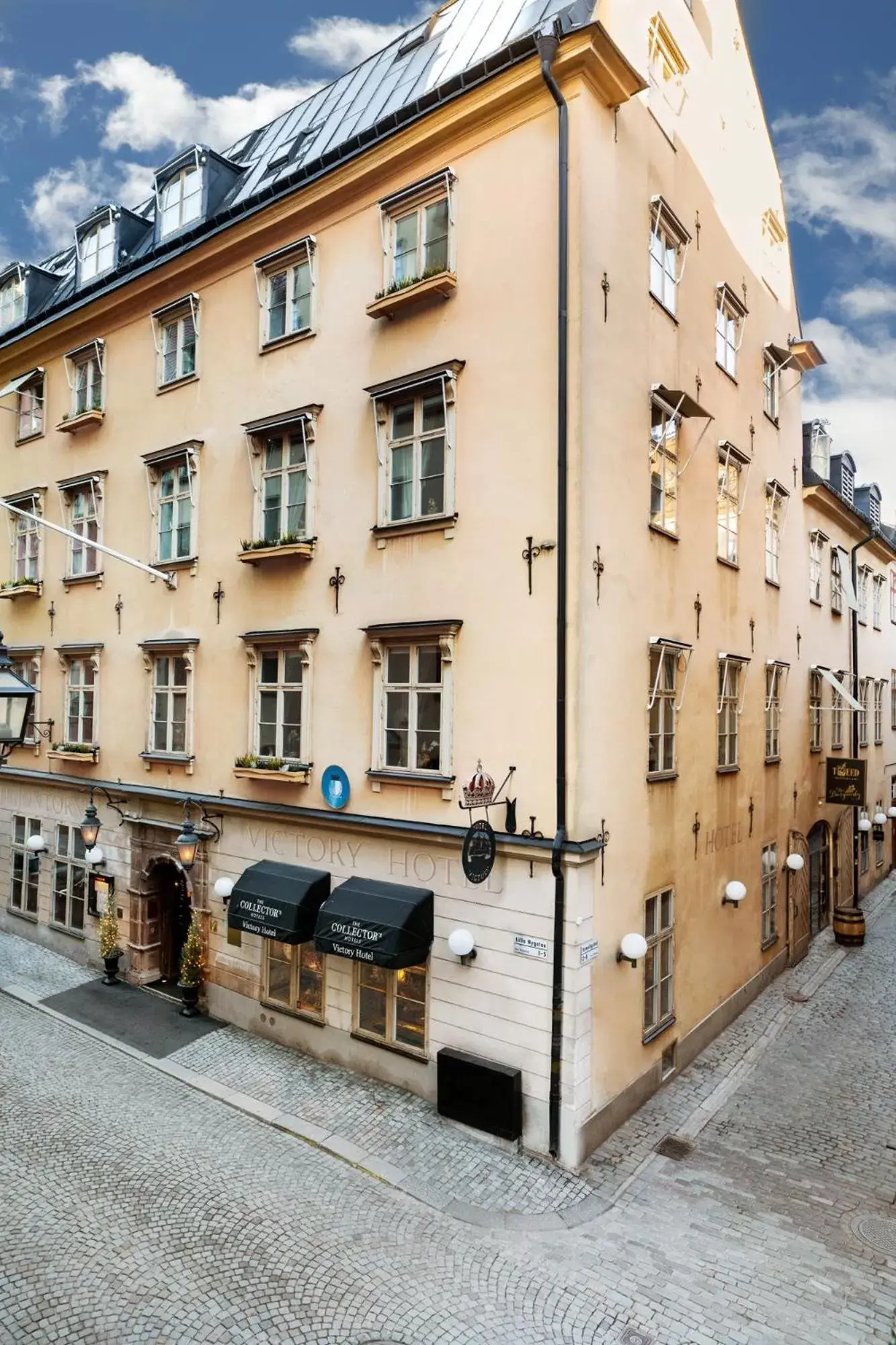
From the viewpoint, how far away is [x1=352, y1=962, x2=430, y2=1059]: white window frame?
37.5 ft

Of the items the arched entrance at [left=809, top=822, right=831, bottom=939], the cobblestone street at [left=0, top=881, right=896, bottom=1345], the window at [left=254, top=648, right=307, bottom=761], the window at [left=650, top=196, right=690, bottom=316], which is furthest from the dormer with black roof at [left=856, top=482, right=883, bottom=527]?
the window at [left=254, top=648, right=307, bottom=761]

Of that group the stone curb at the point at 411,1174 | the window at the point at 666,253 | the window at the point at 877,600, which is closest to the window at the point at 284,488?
the window at the point at 666,253

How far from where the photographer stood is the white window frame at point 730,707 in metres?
14.8

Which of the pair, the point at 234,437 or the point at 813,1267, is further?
the point at 234,437

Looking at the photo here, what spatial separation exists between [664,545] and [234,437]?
7741mm

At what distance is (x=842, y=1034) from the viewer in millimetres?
14547

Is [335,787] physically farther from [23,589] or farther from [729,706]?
[23,589]

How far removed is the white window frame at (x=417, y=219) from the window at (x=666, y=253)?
315 cm

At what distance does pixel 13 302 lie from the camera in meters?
20.4

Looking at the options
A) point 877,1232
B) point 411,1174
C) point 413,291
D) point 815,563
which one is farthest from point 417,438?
point 815,563

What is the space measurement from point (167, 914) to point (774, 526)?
15.2 m

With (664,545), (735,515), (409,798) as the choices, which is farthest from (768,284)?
(409,798)

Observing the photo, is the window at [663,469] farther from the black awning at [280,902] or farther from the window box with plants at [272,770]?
the black awning at [280,902]

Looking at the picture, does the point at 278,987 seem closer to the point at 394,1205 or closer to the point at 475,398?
the point at 394,1205
